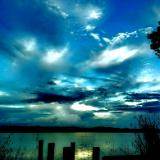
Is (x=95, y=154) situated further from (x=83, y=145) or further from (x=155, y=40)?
(x=83, y=145)

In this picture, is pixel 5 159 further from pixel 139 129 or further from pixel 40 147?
pixel 139 129

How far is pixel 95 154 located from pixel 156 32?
25.6 feet

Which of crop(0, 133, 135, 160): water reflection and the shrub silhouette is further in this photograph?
crop(0, 133, 135, 160): water reflection

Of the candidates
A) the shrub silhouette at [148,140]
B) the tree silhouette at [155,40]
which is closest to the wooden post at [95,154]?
the shrub silhouette at [148,140]

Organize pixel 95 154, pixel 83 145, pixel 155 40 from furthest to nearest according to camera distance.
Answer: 1. pixel 83 145
2. pixel 155 40
3. pixel 95 154

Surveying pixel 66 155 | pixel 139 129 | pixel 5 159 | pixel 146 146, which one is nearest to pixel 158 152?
pixel 146 146

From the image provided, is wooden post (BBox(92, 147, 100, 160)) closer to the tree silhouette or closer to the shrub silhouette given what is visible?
the shrub silhouette

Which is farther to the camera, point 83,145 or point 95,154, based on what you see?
point 83,145

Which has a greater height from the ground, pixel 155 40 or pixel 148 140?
pixel 155 40

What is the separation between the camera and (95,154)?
496 inches

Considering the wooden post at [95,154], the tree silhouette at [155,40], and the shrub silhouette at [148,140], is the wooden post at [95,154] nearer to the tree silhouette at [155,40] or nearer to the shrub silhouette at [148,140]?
the shrub silhouette at [148,140]

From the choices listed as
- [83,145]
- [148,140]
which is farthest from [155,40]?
[83,145]

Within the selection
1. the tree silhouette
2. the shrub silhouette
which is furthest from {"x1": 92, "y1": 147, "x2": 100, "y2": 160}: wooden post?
the tree silhouette

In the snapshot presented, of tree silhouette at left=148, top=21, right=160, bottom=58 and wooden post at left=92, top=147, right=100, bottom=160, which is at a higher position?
tree silhouette at left=148, top=21, right=160, bottom=58
